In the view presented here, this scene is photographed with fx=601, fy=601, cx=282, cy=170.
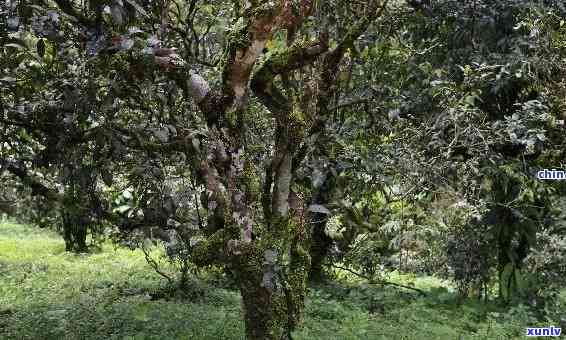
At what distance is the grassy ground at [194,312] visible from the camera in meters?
6.49

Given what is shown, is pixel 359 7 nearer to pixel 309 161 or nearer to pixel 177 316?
pixel 309 161

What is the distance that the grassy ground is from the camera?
21.3ft

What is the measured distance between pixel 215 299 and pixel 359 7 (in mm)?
4669

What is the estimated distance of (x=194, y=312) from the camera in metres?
7.29

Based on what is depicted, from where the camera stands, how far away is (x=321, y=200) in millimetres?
8383

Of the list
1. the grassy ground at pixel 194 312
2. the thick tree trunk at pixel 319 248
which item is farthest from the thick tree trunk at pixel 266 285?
the thick tree trunk at pixel 319 248

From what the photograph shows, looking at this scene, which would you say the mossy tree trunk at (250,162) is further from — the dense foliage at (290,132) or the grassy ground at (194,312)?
the grassy ground at (194,312)

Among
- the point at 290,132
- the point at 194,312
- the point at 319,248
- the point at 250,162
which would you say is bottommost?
the point at 194,312
